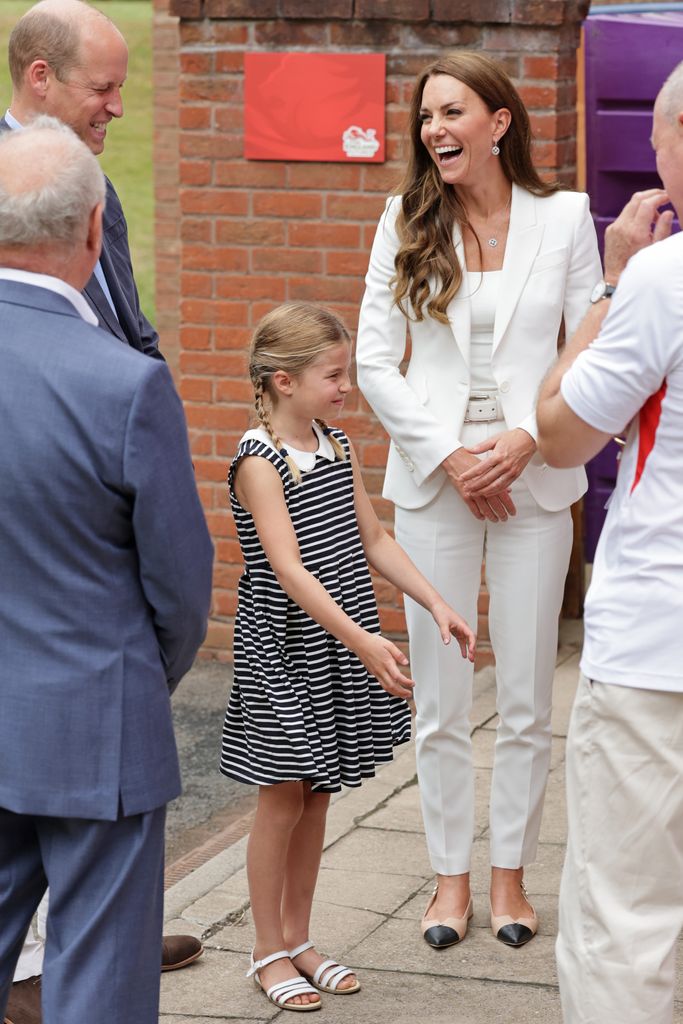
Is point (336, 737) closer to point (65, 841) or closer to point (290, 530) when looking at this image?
point (290, 530)

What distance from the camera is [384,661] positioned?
353 centimetres

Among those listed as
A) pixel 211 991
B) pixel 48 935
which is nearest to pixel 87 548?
pixel 48 935

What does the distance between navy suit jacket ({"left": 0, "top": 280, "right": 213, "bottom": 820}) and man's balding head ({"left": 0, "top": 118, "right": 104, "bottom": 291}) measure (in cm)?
6

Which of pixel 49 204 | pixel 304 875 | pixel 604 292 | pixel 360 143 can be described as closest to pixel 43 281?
pixel 49 204

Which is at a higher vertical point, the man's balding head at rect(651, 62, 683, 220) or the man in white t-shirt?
the man's balding head at rect(651, 62, 683, 220)

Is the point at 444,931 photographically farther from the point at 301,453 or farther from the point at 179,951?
the point at 301,453

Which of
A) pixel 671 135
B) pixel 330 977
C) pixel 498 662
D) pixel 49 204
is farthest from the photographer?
pixel 498 662

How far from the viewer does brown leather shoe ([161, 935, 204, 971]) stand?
3.98m

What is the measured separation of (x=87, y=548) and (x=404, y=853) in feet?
7.48

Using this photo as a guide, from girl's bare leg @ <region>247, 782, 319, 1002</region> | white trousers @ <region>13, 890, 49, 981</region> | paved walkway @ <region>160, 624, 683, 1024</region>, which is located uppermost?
girl's bare leg @ <region>247, 782, 319, 1002</region>

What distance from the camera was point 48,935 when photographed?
9.42ft

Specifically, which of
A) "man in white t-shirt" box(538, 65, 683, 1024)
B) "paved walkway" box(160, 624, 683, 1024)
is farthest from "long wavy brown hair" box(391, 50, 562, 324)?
"paved walkway" box(160, 624, 683, 1024)

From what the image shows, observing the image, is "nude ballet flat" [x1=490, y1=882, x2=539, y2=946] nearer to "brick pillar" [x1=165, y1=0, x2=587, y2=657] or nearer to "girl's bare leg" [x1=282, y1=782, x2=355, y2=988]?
"girl's bare leg" [x1=282, y1=782, x2=355, y2=988]

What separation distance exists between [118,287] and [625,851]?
5.72 ft
